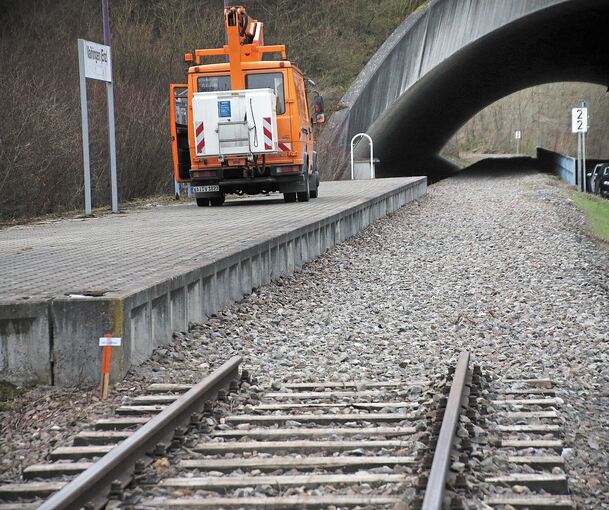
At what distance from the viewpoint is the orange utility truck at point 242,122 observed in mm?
19250

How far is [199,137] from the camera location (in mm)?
19656

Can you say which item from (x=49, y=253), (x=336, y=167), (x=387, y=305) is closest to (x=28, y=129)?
(x=49, y=253)

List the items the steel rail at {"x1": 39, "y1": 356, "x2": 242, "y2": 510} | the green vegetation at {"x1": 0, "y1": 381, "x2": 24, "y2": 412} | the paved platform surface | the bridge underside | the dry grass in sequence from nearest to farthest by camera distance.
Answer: the steel rail at {"x1": 39, "y1": 356, "x2": 242, "y2": 510} → the green vegetation at {"x1": 0, "y1": 381, "x2": 24, "y2": 412} → the paved platform surface → the bridge underside → the dry grass

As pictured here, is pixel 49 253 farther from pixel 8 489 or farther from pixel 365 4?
pixel 365 4

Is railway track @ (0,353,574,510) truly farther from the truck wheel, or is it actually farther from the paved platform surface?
the truck wheel

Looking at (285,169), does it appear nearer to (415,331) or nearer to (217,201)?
(217,201)

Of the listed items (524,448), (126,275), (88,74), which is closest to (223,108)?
(88,74)

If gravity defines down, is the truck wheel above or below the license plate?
below

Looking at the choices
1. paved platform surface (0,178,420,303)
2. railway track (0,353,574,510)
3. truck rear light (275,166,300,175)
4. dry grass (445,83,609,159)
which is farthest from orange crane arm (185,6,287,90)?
dry grass (445,83,609,159)

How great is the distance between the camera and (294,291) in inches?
426

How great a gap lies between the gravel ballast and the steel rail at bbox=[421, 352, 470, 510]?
0.57m

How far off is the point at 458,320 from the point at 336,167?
2690 cm

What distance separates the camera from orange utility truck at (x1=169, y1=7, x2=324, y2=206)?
19.2 meters

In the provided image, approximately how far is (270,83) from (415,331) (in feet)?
40.0
